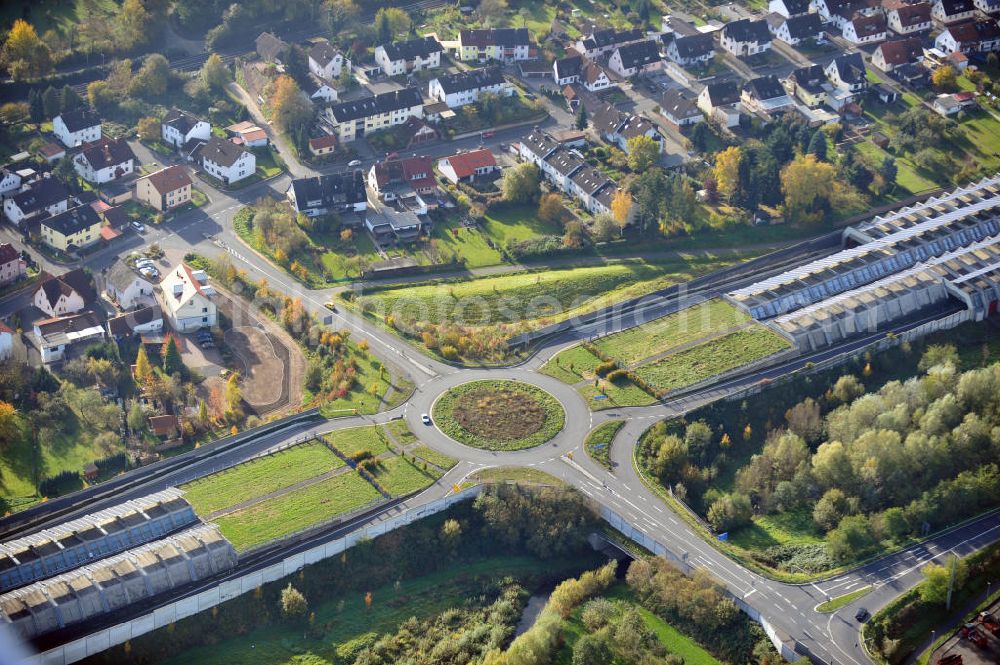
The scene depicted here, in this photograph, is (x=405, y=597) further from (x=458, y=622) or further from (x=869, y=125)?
(x=869, y=125)

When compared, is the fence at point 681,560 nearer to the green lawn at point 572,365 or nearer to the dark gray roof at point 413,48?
the green lawn at point 572,365

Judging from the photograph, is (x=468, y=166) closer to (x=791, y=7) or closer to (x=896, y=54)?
(x=791, y=7)

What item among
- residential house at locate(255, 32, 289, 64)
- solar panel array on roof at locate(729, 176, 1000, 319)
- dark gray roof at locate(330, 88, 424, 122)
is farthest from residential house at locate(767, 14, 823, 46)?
residential house at locate(255, 32, 289, 64)

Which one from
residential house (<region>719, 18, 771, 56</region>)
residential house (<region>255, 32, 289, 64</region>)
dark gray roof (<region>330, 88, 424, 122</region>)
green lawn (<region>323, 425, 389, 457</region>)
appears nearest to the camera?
green lawn (<region>323, 425, 389, 457</region>)

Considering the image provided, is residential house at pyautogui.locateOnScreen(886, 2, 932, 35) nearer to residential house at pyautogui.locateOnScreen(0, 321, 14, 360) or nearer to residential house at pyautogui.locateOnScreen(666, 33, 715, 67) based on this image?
residential house at pyautogui.locateOnScreen(666, 33, 715, 67)

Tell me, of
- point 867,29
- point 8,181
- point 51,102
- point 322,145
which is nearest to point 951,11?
point 867,29

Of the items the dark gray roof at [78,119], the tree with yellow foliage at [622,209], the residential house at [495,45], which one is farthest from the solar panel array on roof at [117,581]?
the residential house at [495,45]

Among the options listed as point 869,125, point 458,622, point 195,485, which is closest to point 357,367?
point 195,485
